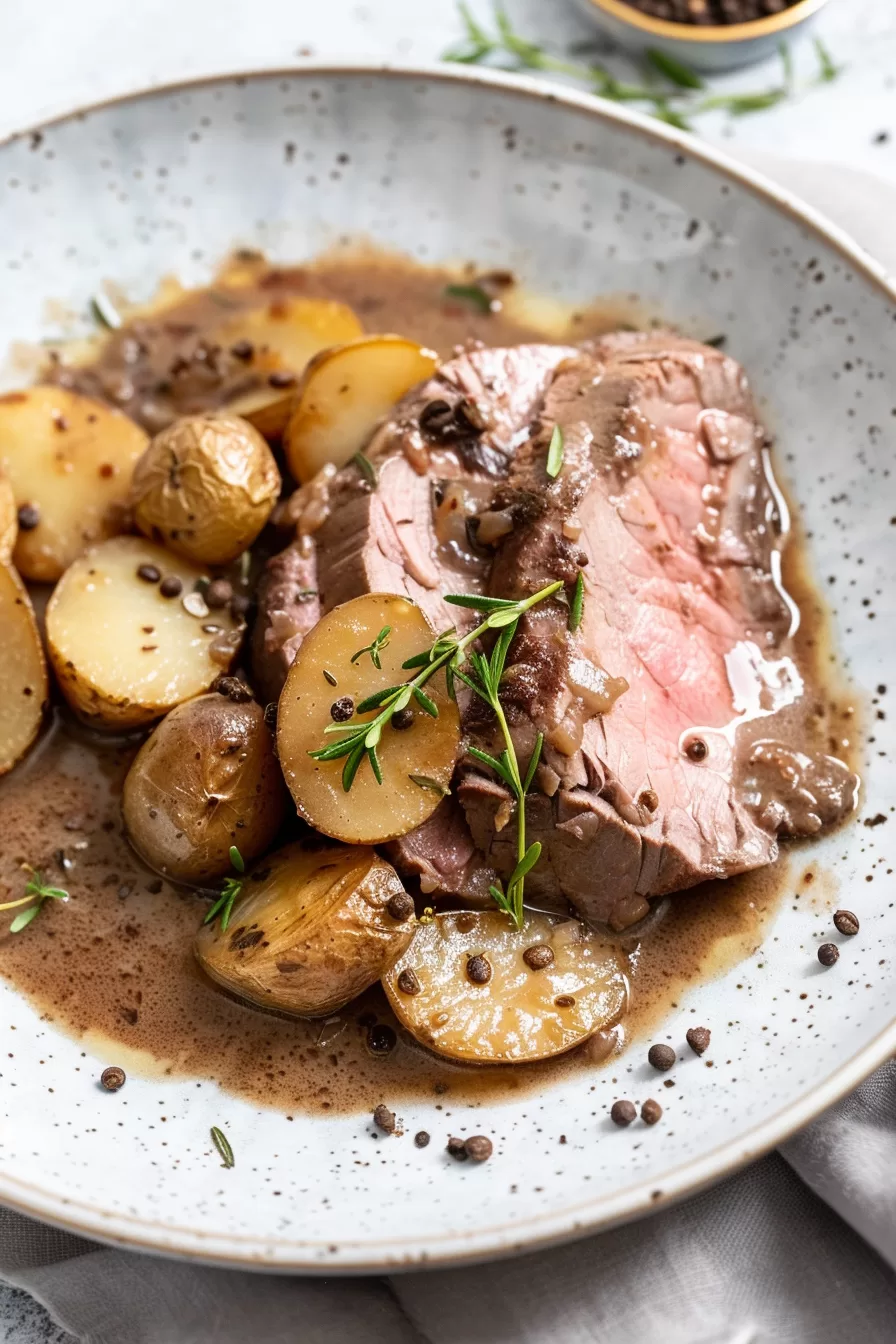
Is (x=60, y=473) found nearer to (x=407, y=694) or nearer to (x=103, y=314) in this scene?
(x=103, y=314)

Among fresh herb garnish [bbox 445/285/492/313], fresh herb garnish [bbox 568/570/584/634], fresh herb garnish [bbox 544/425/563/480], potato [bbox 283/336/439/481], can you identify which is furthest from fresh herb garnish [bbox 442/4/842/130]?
fresh herb garnish [bbox 568/570/584/634]

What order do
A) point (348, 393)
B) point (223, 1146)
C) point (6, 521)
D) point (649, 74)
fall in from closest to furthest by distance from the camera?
point (223, 1146)
point (6, 521)
point (348, 393)
point (649, 74)

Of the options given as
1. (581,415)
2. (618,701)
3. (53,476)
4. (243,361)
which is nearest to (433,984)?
(618,701)

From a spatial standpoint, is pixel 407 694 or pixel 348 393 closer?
pixel 407 694

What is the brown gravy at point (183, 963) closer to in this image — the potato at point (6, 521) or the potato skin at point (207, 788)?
the potato skin at point (207, 788)

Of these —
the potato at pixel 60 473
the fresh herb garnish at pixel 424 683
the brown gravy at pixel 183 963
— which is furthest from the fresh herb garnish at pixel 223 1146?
the potato at pixel 60 473

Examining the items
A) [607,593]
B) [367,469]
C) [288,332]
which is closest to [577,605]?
[607,593]

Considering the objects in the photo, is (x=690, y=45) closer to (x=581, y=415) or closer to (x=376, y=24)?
(x=376, y=24)

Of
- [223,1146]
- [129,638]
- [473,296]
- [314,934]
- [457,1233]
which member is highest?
[473,296]
